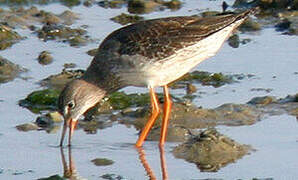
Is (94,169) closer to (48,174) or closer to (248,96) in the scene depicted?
(48,174)

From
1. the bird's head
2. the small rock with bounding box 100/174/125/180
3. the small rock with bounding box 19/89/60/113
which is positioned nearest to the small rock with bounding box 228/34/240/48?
the small rock with bounding box 19/89/60/113

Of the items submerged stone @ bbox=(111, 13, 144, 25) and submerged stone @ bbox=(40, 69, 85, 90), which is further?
submerged stone @ bbox=(111, 13, 144, 25)

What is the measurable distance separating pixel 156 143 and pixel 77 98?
37.0 inches

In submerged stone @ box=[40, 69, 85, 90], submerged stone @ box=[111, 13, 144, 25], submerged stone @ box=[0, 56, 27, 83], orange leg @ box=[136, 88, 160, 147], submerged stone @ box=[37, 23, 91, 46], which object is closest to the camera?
orange leg @ box=[136, 88, 160, 147]

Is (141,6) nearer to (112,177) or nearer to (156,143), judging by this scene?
(156,143)

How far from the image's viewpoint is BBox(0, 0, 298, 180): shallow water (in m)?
9.30

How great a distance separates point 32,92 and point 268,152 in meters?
3.23

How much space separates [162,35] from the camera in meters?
10.2

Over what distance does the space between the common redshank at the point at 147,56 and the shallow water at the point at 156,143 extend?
295mm

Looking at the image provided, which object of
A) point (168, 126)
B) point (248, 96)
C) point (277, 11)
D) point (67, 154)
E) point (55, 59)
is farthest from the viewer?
point (277, 11)

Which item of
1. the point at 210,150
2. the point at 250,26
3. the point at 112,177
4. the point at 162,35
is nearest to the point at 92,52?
the point at 250,26

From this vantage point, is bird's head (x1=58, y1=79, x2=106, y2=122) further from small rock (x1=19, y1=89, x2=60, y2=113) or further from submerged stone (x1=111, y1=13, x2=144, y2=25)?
submerged stone (x1=111, y1=13, x2=144, y2=25)

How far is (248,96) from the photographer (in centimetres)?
1160

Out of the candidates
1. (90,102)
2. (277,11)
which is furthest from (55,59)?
(277,11)
